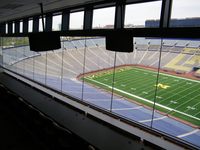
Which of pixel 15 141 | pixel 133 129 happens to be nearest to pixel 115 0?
pixel 133 129

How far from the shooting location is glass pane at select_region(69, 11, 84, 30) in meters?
5.45

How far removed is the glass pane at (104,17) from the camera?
451 centimetres

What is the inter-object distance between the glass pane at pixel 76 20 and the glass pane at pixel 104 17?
371 millimetres

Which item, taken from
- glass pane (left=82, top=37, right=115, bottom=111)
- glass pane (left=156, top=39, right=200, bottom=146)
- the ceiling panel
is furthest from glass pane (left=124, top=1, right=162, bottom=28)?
glass pane (left=82, top=37, right=115, bottom=111)

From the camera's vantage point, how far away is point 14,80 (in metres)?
8.18

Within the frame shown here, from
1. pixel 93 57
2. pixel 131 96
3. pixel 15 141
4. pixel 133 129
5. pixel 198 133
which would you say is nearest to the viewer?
pixel 133 129

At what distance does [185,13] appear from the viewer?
3543 millimetres

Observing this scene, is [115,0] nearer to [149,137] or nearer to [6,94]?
[149,137]

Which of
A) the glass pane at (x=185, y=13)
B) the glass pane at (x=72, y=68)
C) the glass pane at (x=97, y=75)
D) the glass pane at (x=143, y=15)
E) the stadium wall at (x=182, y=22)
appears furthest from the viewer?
the glass pane at (x=72, y=68)

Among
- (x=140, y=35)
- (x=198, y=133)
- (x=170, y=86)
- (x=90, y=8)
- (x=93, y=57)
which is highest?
(x=90, y=8)

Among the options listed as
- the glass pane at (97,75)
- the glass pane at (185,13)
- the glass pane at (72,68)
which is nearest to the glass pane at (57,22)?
the glass pane at (185,13)

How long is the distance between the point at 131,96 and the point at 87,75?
8.45 metres

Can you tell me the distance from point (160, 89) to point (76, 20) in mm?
25214

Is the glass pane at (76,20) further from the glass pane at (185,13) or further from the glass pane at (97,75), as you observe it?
the glass pane at (97,75)
